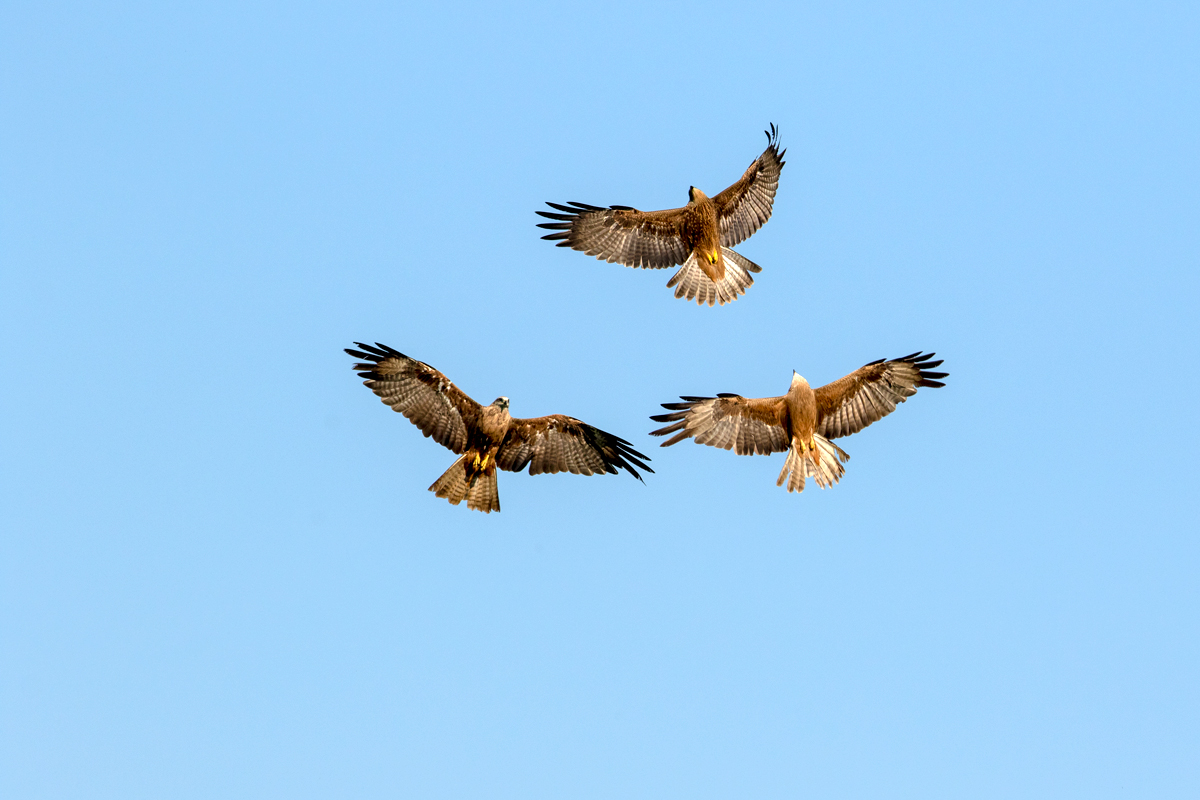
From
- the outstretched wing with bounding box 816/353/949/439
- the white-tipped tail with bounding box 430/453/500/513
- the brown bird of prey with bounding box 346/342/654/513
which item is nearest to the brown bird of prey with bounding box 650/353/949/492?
the outstretched wing with bounding box 816/353/949/439

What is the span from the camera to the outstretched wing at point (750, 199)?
43.5 feet

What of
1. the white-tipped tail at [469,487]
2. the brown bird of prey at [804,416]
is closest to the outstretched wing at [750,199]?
→ the brown bird of prey at [804,416]

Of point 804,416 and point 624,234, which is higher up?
point 624,234

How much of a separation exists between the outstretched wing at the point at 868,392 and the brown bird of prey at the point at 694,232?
212 centimetres

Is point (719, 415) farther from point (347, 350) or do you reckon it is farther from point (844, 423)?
point (347, 350)

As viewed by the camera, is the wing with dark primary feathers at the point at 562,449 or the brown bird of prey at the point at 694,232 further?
the brown bird of prey at the point at 694,232

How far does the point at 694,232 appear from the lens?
1343cm

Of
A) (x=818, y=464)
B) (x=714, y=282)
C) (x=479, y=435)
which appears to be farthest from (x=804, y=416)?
A: (x=479, y=435)

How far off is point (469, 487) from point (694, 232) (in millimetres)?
4170

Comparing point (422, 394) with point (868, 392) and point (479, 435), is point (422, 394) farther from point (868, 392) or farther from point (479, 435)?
point (868, 392)

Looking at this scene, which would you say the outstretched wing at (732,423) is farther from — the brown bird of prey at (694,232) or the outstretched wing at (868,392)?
the brown bird of prey at (694,232)

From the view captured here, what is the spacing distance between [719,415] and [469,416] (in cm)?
272

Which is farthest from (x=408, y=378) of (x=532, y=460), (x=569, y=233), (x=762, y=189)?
(x=762, y=189)

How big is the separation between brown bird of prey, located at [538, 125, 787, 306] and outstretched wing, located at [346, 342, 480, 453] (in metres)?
2.77
